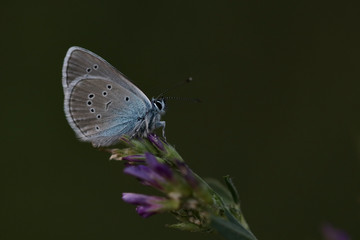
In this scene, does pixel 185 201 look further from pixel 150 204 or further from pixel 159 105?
pixel 159 105

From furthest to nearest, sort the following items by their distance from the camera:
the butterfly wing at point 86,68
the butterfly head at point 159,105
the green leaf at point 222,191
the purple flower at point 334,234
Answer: the butterfly head at point 159,105 < the butterfly wing at point 86,68 < the green leaf at point 222,191 < the purple flower at point 334,234

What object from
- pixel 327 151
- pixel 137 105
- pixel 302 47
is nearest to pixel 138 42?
pixel 302 47

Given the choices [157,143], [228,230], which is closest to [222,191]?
[157,143]

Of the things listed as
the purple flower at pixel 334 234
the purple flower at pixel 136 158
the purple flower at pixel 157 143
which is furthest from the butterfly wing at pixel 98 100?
the purple flower at pixel 334 234

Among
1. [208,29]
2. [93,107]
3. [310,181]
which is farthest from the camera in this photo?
[208,29]

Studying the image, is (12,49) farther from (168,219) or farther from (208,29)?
(168,219)

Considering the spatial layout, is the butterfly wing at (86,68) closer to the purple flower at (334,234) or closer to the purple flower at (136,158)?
the purple flower at (136,158)

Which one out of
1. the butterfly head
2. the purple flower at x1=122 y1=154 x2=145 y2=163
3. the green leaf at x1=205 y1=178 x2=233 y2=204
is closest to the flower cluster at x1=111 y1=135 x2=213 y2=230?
the purple flower at x1=122 y1=154 x2=145 y2=163
